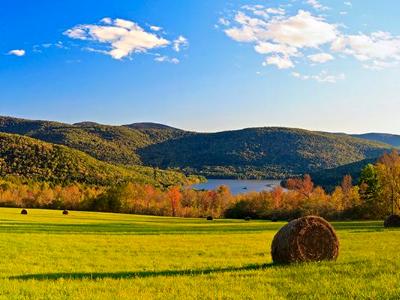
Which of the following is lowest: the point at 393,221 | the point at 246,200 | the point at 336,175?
the point at 246,200

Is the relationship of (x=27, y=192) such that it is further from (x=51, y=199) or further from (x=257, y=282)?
(x=257, y=282)

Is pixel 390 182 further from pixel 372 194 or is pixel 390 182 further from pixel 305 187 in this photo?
pixel 305 187

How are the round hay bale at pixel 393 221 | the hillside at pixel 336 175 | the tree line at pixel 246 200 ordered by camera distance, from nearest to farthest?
the round hay bale at pixel 393 221
the tree line at pixel 246 200
the hillside at pixel 336 175

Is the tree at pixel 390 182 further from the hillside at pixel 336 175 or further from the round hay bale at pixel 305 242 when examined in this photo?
the hillside at pixel 336 175

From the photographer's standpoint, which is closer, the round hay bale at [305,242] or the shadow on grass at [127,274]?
the shadow on grass at [127,274]

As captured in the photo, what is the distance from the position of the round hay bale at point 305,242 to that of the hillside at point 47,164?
13054cm

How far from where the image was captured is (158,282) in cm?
1193

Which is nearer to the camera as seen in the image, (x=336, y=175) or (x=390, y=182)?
(x=390, y=182)

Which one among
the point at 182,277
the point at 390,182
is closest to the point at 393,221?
the point at 182,277

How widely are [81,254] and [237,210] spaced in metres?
80.2

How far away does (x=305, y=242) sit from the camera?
587 inches

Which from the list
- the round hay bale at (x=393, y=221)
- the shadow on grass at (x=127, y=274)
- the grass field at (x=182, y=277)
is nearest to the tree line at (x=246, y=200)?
the round hay bale at (x=393, y=221)

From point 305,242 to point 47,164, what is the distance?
142701 mm

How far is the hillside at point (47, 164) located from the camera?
141m
